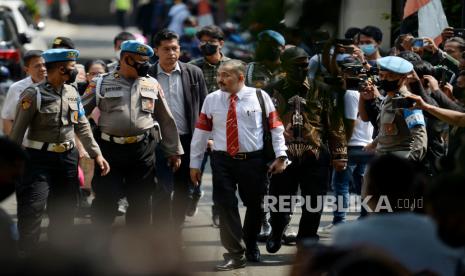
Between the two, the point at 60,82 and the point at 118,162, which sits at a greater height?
the point at 60,82

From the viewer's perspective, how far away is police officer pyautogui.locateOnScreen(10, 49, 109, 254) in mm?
8963

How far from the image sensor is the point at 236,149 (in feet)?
30.7

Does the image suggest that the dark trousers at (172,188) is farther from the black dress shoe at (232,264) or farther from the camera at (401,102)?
the camera at (401,102)

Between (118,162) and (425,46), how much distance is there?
337 centimetres

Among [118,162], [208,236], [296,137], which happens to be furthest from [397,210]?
[208,236]

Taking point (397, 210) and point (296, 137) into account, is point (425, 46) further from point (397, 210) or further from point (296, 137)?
point (397, 210)

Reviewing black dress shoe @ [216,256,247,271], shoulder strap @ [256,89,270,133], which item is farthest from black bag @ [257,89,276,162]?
black dress shoe @ [216,256,247,271]

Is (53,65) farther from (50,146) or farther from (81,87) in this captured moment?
(81,87)

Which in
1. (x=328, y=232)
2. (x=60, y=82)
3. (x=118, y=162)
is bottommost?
(x=328, y=232)

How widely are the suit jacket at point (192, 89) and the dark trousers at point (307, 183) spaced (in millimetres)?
1205

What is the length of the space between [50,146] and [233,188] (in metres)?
1.50

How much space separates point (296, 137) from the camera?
951 centimetres

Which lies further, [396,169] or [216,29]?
[216,29]
